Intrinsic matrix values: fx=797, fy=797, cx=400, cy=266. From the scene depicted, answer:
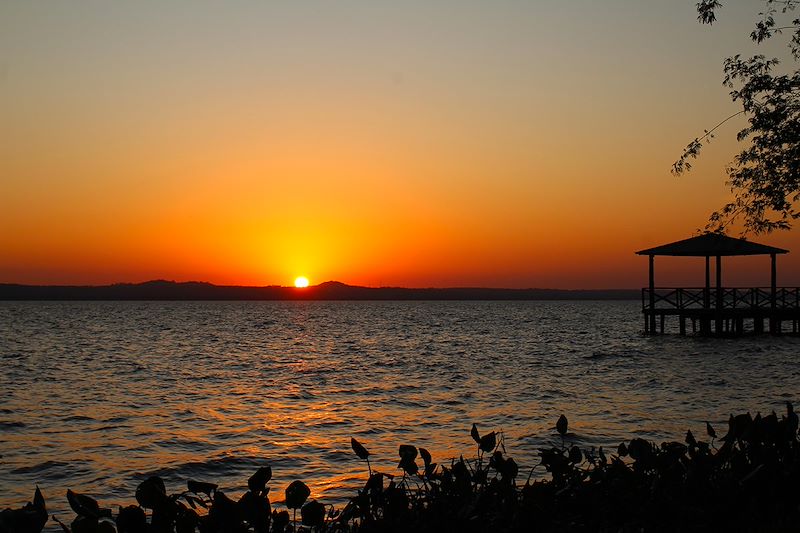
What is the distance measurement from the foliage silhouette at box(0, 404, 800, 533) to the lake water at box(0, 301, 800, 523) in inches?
269

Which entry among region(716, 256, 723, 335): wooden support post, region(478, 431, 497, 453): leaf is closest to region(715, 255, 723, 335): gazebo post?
region(716, 256, 723, 335): wooden support post

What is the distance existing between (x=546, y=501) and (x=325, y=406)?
19.2 m

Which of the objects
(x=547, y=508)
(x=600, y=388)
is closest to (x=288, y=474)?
(x=547, y=508)

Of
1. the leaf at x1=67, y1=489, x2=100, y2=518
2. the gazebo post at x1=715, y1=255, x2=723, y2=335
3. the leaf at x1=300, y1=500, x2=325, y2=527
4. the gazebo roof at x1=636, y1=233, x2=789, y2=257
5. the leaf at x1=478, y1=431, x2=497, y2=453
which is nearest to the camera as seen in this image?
the leaf at x1=67, y1=489, x2=100, y2=518

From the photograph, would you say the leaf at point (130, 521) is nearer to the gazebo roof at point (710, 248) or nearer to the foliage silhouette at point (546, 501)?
the foliage silhouette at point (546, 501)

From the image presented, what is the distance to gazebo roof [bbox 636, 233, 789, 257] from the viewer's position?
42.0m

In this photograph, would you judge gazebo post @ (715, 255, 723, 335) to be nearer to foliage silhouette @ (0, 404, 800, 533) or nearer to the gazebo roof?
the gazebo roof

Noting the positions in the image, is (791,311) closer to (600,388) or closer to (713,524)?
(600,388)

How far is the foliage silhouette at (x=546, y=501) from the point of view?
5258mm

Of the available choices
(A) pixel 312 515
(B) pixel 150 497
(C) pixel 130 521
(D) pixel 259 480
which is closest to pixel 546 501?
(A) pixel 312 515

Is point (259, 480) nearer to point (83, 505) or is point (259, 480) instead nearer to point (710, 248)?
point (83, 505)

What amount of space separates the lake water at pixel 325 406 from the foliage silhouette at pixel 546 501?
682 centimetres

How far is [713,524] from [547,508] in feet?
4.22

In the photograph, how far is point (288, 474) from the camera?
14.6m
